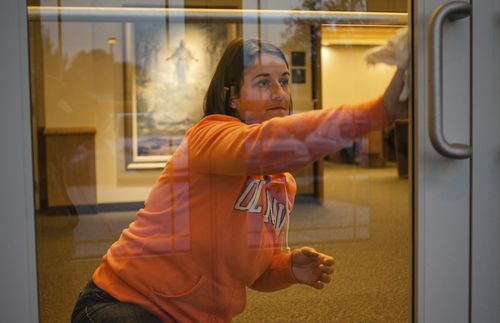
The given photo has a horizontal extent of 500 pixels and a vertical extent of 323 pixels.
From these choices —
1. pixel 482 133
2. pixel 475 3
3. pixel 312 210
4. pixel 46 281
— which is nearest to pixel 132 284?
pixel 46 281

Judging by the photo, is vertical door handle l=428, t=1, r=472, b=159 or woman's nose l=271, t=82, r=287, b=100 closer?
vertical door handle l=428, t=1, r=472, b=159

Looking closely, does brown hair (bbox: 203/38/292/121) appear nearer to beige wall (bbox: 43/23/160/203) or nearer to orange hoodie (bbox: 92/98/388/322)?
orange hoodie (bbox: 92/98/388/322)

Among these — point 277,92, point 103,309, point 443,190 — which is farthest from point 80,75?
point 443,190

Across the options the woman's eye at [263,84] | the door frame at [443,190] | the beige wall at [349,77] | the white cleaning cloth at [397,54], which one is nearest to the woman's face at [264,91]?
the woman's eye at [263,84]

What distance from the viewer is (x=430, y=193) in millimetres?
1395

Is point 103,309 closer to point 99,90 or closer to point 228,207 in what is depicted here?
point 228,207

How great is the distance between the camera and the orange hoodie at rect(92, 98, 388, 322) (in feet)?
4.42

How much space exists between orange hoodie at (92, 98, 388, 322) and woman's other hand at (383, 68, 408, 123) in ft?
0.07

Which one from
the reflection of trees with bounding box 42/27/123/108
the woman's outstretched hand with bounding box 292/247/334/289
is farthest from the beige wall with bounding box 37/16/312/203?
the woman's outstretched hand with bounding box 292/247/334/289

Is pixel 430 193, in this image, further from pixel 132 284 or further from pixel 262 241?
pixel 132 284

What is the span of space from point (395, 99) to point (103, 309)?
902mm

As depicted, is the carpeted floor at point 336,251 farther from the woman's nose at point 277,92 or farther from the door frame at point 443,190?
the woman's nose at point 277,92

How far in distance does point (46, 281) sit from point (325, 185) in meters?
0.71

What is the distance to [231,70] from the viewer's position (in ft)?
4.56
